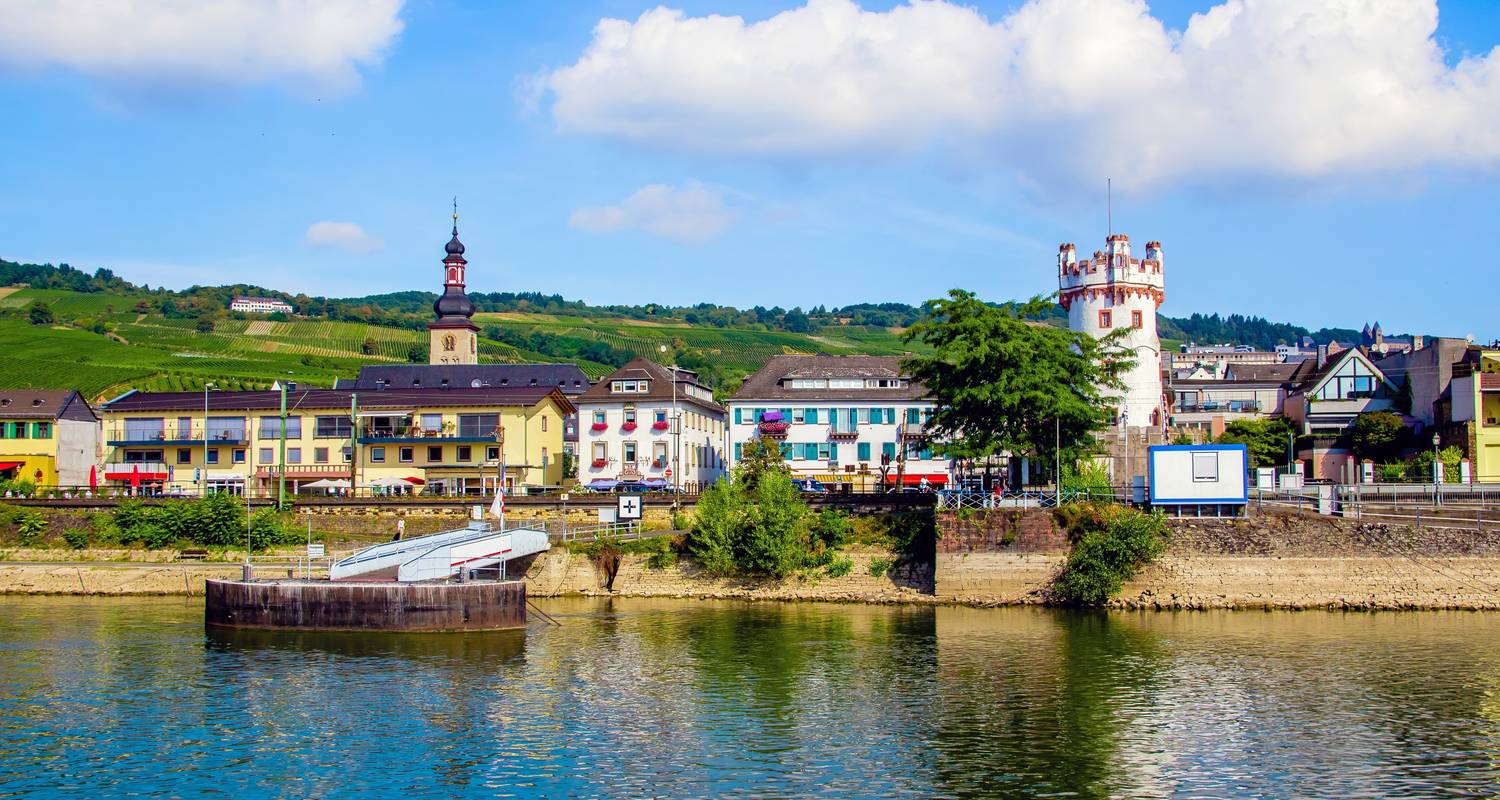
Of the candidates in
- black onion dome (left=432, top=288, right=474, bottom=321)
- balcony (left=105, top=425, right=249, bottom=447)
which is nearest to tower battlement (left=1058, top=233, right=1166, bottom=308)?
balcony (left=105, top=425, right=249, bottom=447)

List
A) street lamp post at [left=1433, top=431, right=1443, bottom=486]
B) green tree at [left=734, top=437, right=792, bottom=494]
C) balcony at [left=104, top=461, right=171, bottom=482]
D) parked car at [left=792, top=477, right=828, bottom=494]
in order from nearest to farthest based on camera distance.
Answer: street lamp post at [left=1433, top=431, right=1443, bottom=486], green tree at [left=734, top=437, right=792, bottom=494], parked car at [left=792, top=477, right=828, bottom=494], balcony at [left=104, top=461, right=171, bottom=482]

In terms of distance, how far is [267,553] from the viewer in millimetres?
69750

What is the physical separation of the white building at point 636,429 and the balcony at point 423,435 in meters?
7.91

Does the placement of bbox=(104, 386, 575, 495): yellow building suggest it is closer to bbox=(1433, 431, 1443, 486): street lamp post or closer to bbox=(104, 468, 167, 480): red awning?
bbox=(104, 468, 167, 480): red awning

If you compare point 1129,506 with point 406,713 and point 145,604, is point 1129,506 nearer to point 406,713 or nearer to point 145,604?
point 406,713

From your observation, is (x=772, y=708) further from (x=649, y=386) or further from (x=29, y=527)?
(x=649, y=386)

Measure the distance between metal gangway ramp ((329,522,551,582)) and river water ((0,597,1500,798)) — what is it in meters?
4.09

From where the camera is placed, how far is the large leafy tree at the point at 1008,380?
63.1 m

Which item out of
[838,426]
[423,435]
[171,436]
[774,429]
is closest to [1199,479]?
[838,426]

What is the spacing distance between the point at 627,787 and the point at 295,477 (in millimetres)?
61737

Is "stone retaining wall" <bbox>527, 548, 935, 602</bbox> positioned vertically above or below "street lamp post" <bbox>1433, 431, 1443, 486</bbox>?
below

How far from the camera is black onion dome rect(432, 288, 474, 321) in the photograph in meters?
142

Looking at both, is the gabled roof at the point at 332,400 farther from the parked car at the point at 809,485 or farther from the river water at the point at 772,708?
the river water at the point at 772,708

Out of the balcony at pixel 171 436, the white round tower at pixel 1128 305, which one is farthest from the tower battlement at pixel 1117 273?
the balcony at pixel 171 436
